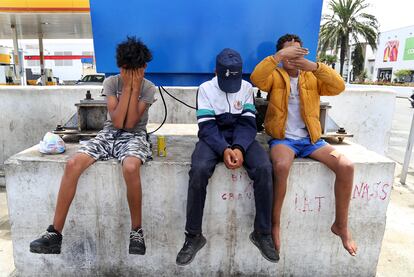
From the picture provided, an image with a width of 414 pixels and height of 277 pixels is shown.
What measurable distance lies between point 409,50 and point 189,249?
4156cm

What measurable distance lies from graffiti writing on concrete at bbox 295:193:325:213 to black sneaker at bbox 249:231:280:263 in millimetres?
414

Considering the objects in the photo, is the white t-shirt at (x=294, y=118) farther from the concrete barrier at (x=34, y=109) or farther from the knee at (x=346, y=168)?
the concrete barrier at (x=34, y=109)

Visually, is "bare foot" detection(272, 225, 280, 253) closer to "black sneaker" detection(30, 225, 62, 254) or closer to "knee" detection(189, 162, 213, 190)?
"knee" detection(189, 162, 213, 190)

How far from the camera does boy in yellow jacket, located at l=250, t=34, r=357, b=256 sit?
7.99 feet

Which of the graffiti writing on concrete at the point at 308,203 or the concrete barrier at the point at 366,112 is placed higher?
the concrete barrier at the point at 366,112

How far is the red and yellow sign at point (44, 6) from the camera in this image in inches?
224

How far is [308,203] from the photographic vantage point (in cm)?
262

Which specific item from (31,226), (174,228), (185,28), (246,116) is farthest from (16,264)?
(185,28)

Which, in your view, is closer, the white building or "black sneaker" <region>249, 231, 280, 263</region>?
"black sneaker" <region>249, 231, 280, 263</region>

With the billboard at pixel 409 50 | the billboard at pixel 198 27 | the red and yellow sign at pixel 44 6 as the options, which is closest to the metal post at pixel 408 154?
the billboard at pixel 198 27

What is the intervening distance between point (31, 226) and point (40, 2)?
4764 mm

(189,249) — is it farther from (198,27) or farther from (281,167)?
(198,27)

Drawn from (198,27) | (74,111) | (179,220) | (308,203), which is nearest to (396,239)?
(308,203)

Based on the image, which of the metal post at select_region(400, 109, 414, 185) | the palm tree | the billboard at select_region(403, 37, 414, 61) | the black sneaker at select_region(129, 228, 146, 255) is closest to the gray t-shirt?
the black sneaker at select_region(129, 228, 146, 255)
